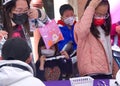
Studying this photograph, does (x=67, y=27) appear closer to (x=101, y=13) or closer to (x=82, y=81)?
(x=101, y=13)

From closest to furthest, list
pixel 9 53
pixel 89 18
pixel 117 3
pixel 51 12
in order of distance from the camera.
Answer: pixel 9 53 < pixel 89 18 < pixel 117 3 < pixel 51 12

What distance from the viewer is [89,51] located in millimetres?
3436

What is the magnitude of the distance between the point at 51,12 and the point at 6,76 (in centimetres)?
471

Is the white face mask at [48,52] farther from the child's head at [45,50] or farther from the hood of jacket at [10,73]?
the hood of jacket at [10,73]

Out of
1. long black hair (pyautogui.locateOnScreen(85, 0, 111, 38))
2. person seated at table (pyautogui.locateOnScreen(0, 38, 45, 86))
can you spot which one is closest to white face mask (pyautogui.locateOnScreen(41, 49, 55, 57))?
long black hair (pyautogui.locateOnScreen(85, 0, 111, 38))

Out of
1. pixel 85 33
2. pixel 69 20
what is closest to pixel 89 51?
pixel 85 33

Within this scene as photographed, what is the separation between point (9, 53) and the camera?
2463 mm

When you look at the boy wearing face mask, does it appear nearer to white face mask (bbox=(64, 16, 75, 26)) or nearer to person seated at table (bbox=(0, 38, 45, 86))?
white face mask (bbox=(64, 16, 75, 26))

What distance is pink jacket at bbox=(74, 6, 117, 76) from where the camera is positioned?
11.1ft

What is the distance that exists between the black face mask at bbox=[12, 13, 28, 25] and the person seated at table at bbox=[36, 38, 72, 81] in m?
0.42

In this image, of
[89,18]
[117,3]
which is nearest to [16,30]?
[89,18]

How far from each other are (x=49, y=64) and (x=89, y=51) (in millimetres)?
551

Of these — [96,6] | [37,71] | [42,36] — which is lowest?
[37,71]

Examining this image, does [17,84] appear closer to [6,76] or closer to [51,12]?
[6,76]
